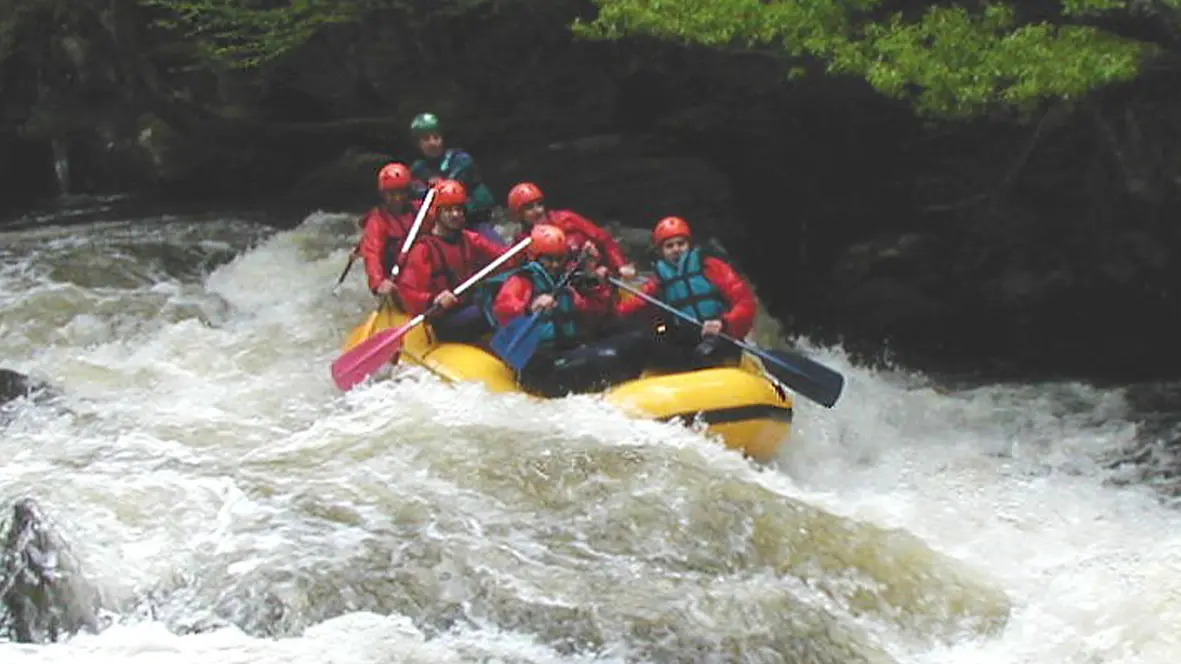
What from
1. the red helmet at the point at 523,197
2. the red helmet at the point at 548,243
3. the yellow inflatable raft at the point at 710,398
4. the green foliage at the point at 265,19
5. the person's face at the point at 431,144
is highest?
the green foliage at the point at 265,19

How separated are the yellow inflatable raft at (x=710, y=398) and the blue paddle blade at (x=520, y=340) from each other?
0.26 feet

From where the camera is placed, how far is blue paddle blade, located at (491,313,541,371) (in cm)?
677

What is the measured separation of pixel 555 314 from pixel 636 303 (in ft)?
2.39

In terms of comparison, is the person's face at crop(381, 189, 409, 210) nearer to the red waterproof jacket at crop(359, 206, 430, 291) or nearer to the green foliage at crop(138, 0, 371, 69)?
the red waterproof jacket at crop(359, 206, 430, 291)

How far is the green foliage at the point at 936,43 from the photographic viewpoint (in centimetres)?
644

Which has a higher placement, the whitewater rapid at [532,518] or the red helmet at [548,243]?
the red helmet at [548,243]

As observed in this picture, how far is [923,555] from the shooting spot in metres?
5.49

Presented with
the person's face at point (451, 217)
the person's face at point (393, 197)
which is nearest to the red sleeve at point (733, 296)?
the person's face at point (451, 217)

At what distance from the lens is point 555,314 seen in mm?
6906

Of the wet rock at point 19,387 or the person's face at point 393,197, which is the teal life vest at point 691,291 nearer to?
the person's face at point 393,197

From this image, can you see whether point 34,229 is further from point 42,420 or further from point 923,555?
point 923,555

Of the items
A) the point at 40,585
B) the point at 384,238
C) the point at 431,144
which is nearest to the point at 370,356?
the point at 384,238

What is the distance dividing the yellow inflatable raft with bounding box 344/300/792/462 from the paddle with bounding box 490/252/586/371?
0.08 meters

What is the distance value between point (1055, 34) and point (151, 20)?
26.1ft
